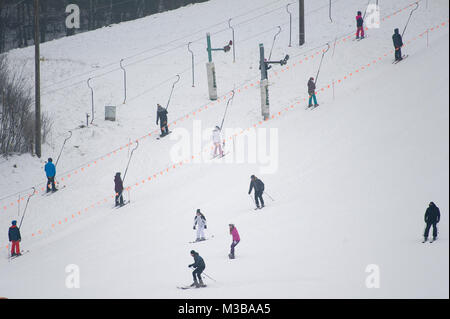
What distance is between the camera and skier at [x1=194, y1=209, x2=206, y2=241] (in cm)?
1933

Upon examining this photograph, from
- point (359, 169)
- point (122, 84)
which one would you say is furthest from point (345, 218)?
point (122, 84)

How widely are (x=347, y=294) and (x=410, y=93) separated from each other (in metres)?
11.5

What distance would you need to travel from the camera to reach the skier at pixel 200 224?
1933cm

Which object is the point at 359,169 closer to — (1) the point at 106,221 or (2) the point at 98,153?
(1) the point at 106,221

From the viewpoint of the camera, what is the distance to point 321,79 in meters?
30.9

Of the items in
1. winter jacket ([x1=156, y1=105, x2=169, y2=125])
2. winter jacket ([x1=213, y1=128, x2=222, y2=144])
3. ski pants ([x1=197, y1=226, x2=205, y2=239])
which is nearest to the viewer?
ski pants ([x1=197, y1=226, x2=205, y2=239])

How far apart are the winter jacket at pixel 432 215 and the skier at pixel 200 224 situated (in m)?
6.49

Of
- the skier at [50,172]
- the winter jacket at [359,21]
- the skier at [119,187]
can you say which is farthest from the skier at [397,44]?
the skier at [50,172]

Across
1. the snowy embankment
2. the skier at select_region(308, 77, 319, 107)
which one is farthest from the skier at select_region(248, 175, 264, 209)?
the skier at select_region(308, 77, 319, 107)

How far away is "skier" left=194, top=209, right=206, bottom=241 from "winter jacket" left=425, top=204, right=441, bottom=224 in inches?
255

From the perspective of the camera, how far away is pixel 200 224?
1942cm

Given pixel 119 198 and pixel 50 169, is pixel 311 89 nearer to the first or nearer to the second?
pixel 119 198

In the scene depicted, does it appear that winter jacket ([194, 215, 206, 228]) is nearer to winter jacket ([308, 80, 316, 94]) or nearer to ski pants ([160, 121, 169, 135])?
winter jacket ([308, 80, 316, 94])

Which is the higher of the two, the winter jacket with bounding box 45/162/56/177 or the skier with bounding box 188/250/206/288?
the winter jacket with bounding box 45/162/56/177
